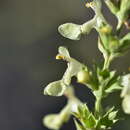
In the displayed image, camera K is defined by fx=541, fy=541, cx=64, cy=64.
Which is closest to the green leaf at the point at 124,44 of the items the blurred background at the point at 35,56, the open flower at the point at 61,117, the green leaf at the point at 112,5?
the green leaf at the point at 112,5

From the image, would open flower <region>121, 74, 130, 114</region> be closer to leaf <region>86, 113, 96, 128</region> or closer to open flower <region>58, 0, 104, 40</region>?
leaf <region>86, 113, 96, 128</region>

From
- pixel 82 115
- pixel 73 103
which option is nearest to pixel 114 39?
pixel 82 115

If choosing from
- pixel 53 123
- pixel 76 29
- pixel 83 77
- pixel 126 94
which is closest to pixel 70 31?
pixel 76 29

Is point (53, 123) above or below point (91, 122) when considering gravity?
below

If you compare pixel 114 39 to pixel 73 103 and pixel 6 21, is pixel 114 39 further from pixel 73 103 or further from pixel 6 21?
pixel 6 21

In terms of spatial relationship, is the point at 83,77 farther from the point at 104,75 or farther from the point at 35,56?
the point at 35,56

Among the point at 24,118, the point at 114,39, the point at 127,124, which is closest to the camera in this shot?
the point at 114,39
